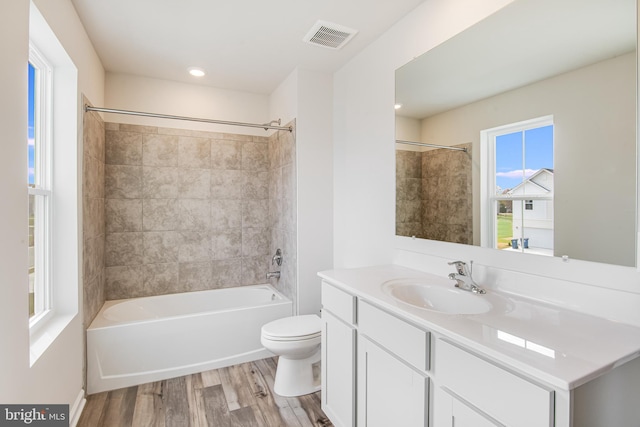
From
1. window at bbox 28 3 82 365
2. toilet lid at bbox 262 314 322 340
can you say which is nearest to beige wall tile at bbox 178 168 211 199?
window at bbox 28 3 82 365

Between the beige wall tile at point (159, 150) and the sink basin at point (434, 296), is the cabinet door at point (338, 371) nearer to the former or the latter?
the sink basin at point (434, 296)

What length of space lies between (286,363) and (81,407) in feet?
4.29

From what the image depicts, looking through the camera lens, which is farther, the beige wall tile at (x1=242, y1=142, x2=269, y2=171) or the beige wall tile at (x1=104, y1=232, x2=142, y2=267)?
the beige wall tile at (x1=242, y1=142, x2=269, y2=171)

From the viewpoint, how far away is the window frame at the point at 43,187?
5.90ft

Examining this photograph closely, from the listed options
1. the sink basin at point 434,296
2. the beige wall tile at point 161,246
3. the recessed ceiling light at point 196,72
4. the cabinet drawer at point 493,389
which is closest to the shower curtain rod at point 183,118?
the recessed ceiling light at point 196,72

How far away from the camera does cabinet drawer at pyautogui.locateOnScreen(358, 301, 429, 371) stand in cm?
114

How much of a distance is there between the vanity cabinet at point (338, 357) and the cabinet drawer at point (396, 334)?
0.38 ft

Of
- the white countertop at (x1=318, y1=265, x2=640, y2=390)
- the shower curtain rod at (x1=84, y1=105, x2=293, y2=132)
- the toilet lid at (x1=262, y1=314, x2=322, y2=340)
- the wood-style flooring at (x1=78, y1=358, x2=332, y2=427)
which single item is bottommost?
the wood-style flooring at (x1=78, y1=358, x2=332, y2=427)

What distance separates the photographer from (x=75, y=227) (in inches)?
77.1

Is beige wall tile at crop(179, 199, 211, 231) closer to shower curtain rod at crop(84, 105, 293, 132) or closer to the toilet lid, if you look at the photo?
shower curtain rod at crop(84, 105, 293, 132)

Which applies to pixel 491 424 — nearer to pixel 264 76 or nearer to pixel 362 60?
pixel 362 60

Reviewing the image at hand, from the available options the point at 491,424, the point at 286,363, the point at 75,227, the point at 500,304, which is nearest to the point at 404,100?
the point at 500,304

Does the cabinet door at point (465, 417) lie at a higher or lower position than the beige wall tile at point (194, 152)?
lower

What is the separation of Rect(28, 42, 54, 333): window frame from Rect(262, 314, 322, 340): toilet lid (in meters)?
1.30
